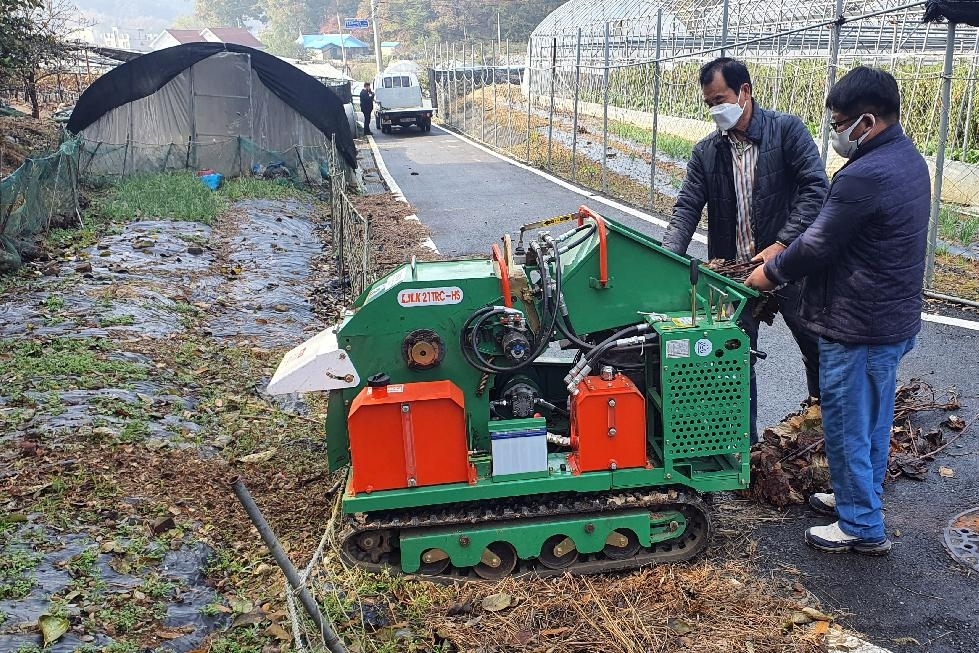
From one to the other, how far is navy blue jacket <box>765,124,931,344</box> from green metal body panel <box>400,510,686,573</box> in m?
1.39

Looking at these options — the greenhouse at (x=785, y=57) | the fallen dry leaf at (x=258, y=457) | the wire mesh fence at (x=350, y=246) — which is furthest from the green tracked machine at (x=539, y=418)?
the greenhouse at (x=785, y=57)

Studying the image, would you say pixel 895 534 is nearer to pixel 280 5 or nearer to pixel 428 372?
pixel 428 372

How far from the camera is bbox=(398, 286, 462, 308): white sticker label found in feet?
13.8

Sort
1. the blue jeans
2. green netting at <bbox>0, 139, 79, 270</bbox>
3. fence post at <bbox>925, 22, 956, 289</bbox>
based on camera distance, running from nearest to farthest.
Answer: the blue jeans, fence post at <bbox>925, 22, 956, 289</bbox>, green netting at <bbox>0, 139, 79, 270</bbox>

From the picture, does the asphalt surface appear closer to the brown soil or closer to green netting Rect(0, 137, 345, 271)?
green netting Rect(0, 137, 345, 271)

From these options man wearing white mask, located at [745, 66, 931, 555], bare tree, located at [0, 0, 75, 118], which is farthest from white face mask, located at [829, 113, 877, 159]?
bare tree, located at [0, 0, 75, 118]

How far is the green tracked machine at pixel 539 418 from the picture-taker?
4.14 m

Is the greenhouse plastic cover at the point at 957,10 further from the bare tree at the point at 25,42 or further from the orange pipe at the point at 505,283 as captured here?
the bare tree at the point at 25,42

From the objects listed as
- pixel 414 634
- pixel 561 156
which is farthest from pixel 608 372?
pixel 561 156

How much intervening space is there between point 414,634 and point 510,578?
621 mm

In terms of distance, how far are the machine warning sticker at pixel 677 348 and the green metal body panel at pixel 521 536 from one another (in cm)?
81

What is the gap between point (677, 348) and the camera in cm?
411

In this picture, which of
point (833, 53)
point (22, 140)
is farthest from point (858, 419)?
point (22, 140)

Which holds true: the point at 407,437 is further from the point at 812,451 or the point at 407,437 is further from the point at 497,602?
the point at 812,451
